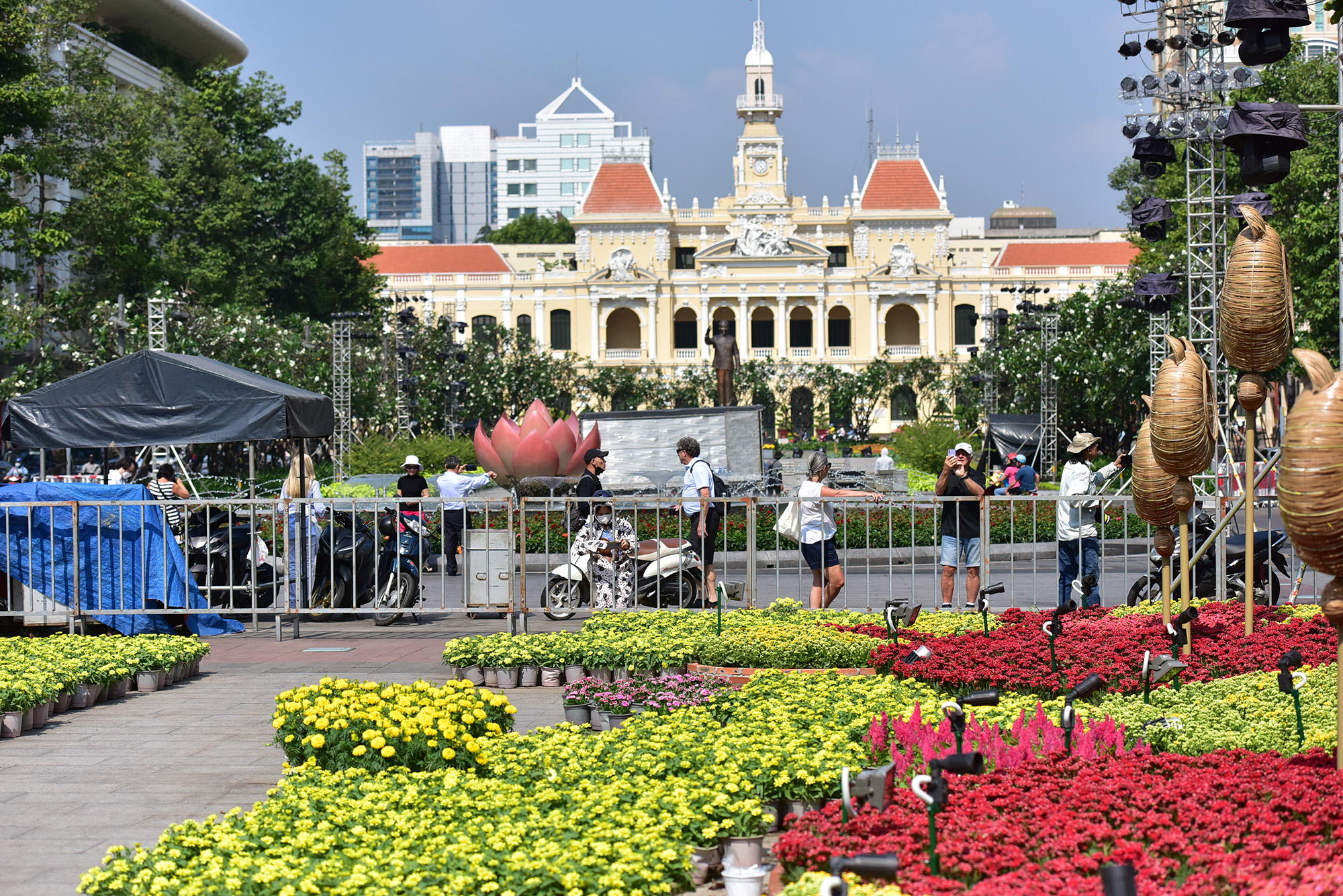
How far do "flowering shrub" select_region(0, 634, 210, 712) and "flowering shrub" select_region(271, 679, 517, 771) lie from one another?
5.98ft

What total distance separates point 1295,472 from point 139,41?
55435 mm

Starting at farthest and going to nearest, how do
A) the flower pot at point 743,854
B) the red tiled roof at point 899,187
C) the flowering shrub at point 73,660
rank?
the red tiled roof at point 899,187
the flowering shrub at point 73,660
the flower pot at point 743,854

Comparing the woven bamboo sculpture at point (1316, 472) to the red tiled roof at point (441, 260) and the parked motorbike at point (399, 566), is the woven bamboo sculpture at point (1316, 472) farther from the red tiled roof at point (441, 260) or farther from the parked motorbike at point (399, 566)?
the red tiled roof at point (441, 260)

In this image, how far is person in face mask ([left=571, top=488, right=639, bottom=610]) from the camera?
10.2 metres

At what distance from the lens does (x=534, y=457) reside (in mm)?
17828

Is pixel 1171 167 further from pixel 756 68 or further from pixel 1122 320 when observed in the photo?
pixel 756 68

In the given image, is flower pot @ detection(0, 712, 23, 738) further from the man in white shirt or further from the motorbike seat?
the man in white shirt

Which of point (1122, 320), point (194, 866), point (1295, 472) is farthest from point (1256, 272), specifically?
point (1122, 320)

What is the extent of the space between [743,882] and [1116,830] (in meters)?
1.12

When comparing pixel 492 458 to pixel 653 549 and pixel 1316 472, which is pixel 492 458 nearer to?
pixel 653 549

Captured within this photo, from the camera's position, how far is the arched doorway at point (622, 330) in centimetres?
7319

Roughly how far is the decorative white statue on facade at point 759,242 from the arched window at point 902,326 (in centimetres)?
686

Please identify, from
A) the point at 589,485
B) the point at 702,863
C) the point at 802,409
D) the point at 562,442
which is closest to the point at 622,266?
the point at 802,409

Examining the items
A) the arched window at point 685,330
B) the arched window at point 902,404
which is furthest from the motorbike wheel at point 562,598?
the arched window at point 685,330
